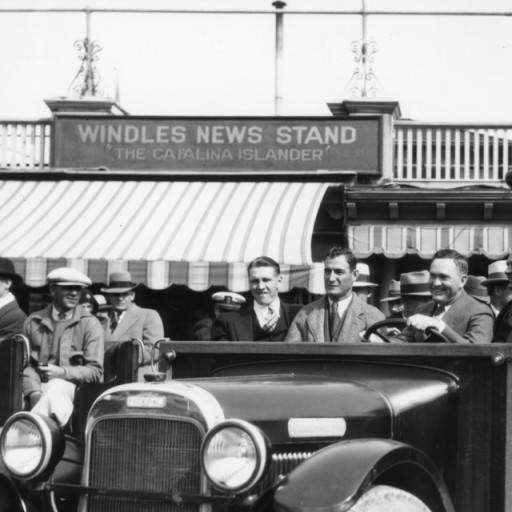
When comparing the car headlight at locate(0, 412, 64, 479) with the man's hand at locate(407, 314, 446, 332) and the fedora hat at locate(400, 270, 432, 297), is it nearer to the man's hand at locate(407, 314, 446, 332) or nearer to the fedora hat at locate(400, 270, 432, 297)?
the man's hand at locate(407, 314, 446, 332)

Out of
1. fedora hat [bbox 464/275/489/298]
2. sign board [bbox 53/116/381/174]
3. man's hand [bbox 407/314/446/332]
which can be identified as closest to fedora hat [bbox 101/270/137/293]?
fedora hat [bbox 464/275/489/298]

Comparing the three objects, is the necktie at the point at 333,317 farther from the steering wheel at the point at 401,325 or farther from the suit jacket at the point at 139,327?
the suit jacket at the point at 139,327

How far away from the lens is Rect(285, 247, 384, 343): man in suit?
5617 millimetres

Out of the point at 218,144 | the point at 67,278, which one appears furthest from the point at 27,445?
the point at 218,144

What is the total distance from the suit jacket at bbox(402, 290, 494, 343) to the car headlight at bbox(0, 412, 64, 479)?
5.34ft

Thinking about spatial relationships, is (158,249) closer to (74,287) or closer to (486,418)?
(74,287)

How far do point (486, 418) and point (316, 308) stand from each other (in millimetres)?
1439

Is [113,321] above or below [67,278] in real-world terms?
below

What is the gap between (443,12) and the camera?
15.9 metres

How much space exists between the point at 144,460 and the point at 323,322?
1.81m

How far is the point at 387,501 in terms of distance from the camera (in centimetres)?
399

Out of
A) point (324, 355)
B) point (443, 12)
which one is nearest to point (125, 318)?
point (324, 355)

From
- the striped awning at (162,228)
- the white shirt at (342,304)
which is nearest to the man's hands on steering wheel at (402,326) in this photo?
the white shirt at (342,304)

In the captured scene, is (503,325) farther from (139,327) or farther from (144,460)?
(139,327)
